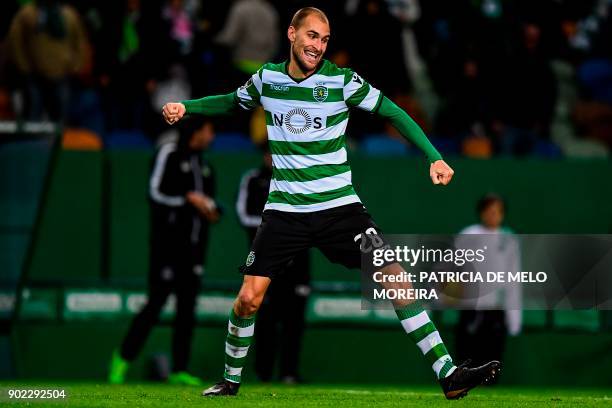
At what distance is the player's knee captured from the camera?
840cm

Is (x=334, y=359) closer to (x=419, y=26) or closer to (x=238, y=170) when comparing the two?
(x=238, y=170)

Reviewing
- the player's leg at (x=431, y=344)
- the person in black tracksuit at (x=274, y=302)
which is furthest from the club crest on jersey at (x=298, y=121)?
the person in black tracksuit at (x=274, y=302)

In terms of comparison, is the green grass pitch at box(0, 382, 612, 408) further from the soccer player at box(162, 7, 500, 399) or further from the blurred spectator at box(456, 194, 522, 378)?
the blurred spectator at box(456, 194, 522, 378)

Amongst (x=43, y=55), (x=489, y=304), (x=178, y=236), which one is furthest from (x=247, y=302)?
(x=43, y=55)

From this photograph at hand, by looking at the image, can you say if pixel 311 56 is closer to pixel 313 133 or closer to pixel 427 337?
pixel 313 133

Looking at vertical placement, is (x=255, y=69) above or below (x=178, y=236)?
above

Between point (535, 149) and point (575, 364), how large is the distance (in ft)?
8.02

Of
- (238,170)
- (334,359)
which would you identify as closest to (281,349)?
(334,359)

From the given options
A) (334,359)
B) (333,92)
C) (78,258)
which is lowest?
(334,359)

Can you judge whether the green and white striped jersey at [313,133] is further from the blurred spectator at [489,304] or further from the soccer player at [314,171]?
the blurred spectator at [489,304]

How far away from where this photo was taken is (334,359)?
13.9 metres

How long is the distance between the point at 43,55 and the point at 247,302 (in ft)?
22.6

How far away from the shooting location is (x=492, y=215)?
43.2 ft

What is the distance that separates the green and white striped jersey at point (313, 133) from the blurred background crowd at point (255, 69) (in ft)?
20.6
